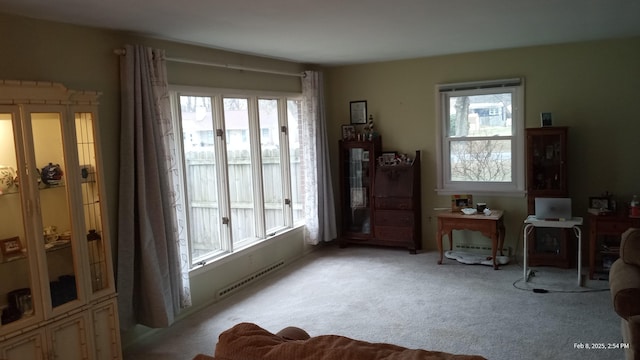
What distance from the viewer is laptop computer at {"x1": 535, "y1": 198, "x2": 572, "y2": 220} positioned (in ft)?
14.9

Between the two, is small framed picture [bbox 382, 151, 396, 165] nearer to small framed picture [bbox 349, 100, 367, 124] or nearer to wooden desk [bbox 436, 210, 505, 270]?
small framed picture [bbox 349, 100, 367, 124]

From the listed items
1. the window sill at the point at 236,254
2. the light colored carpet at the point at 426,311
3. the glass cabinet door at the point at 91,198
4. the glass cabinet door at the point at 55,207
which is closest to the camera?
the glass cabinet door at the point at 55,207

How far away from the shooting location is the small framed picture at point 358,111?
20.3ft

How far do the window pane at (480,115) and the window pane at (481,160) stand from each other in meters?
0.12

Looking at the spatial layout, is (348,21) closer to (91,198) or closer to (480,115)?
(91,198)

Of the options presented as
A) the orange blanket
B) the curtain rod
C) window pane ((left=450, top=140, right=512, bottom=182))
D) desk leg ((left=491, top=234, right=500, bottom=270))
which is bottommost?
desk leg ((left=491, top=234, right=500, bottom=270))

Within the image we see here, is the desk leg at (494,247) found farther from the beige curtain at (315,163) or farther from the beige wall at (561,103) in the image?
the beige curtain at (315,163)

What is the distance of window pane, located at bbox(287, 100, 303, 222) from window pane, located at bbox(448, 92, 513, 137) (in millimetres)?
1839

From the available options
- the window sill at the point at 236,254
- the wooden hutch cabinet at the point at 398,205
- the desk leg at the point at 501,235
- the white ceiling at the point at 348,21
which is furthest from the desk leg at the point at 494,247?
the window sill at the point at 236,254

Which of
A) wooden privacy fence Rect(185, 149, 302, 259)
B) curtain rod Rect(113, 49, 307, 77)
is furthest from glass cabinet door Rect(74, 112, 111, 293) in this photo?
wooden privacy fence Rect(185, 149, 302, 259)

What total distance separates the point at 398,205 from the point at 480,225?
1072mm

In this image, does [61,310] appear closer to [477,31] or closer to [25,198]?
[25,198]

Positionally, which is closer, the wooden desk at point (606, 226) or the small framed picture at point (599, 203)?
the wooden desk at point (606, 226)

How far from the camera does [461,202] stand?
17.9 feet
